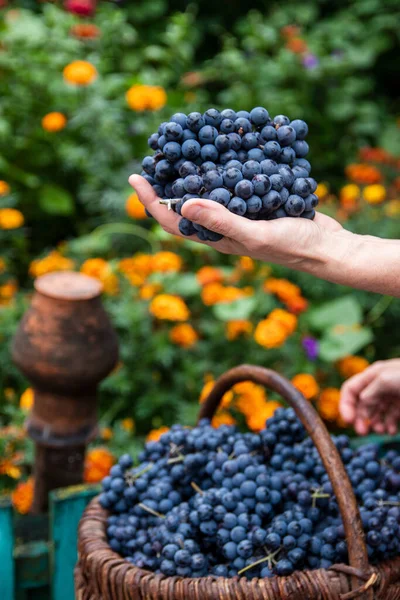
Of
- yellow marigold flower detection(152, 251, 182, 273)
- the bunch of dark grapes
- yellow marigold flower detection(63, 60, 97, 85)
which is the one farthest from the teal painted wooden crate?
yellow marigold flower detection(63, 60, 97, 85)

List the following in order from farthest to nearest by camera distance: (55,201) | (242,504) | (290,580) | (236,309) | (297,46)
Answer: (297,46), (55,201), (236,309), (242,504), (290,580)

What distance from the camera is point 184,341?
2154mm

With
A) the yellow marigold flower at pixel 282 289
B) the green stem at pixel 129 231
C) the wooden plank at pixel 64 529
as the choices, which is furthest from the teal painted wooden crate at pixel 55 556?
the green stem at pixel 129 231

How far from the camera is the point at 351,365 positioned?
2.22 m

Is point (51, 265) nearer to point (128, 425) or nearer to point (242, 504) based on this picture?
point (128, 425)

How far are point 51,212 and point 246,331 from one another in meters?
1.12

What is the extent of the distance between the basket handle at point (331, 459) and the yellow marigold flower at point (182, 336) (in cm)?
81

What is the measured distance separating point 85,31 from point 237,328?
6.13 ft

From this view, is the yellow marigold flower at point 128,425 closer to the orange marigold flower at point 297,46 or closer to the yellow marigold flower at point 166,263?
the yellow marigold flower at point 166,263

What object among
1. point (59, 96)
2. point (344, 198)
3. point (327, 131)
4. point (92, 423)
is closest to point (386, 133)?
point (327, 131)

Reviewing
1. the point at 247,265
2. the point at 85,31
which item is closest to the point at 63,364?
the point at 247,265

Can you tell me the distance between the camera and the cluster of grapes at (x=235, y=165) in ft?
3.14

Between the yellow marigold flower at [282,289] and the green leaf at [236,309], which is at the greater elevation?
the yellow marigold flower at [282,289]

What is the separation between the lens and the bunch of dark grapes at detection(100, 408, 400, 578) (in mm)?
1099
